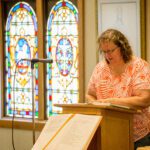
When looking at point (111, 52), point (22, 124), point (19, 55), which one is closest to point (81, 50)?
point (19, 55)

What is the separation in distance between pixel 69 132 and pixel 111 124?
27 cm

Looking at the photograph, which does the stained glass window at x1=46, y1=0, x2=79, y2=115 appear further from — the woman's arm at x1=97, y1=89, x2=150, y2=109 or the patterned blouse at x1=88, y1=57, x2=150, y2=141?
the woman's arm at x1=97, y1=89, x2=150, y2=109

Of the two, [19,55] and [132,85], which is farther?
[19,55]

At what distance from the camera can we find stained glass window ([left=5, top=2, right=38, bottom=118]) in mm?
4492

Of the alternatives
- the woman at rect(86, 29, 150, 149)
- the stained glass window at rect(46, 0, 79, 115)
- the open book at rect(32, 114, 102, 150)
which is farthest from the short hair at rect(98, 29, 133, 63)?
the stained glass window at rect(46, 0, 79, 115)

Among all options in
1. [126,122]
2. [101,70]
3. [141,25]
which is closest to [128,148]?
[126,122]

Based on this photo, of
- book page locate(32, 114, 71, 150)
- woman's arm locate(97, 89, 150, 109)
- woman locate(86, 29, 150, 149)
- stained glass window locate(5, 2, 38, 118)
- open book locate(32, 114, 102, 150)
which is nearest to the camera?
open book locate(32, 114, 102, 150)

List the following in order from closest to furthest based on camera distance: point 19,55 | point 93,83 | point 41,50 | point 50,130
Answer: point 50,130 < point 93,83 < point 41,50 < point 19,55

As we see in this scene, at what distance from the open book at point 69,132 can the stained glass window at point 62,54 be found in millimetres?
2052

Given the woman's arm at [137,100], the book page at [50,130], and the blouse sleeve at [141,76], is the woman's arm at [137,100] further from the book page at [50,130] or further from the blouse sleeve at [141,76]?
the book page at [50,130]

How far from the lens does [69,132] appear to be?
2.07 meters

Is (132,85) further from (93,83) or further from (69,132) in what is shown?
(69,132)

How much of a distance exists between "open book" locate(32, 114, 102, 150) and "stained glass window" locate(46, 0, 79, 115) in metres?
2.05

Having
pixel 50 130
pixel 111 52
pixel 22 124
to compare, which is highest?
pixel 111 52
